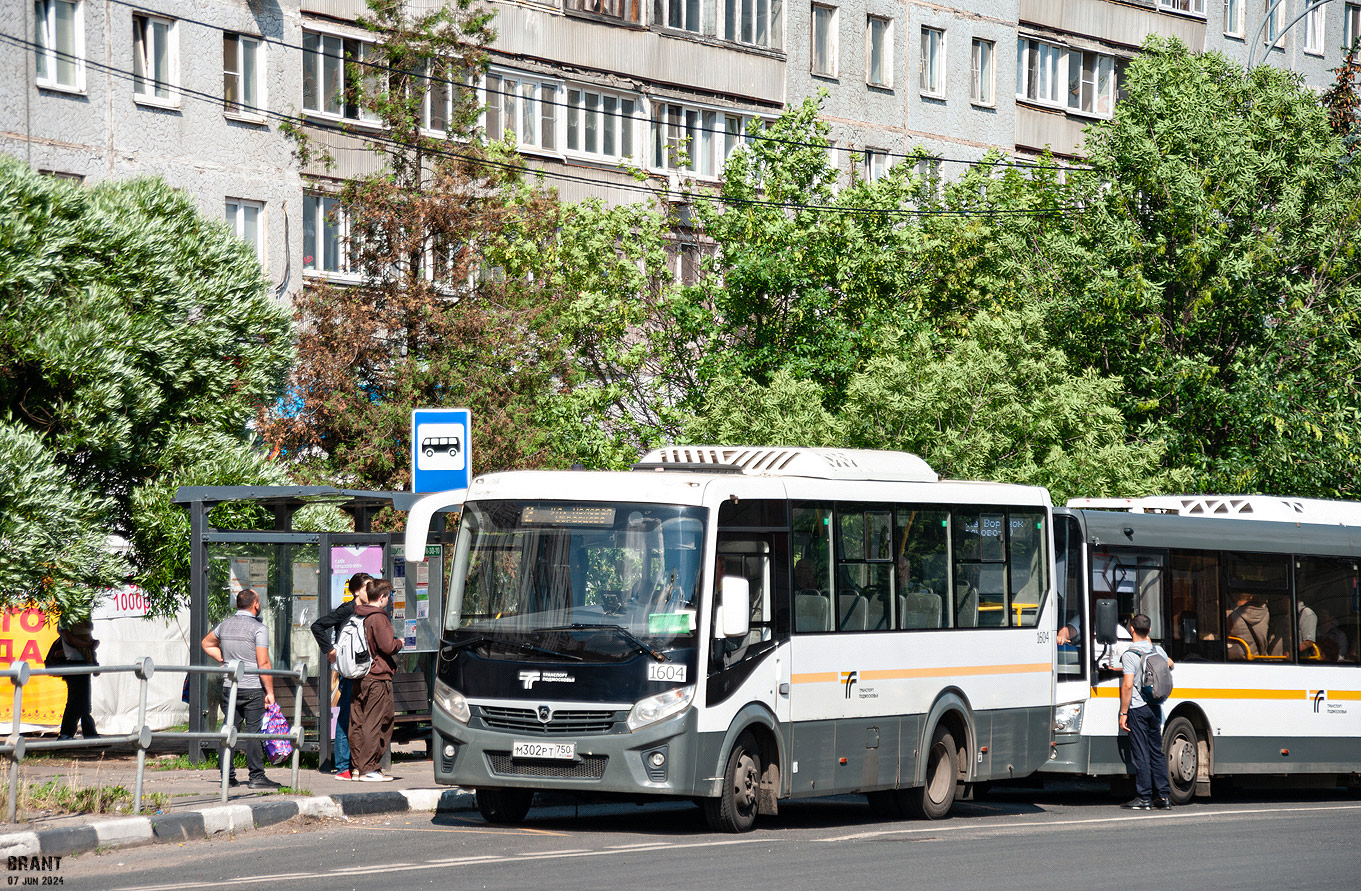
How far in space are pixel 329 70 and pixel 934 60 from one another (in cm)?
1722

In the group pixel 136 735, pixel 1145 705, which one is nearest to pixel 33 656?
pixel 136 735

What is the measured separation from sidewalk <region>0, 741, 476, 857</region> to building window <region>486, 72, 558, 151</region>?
66.3 ft

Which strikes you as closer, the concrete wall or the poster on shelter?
the poster on shelter

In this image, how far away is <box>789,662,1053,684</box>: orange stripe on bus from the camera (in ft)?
48.1

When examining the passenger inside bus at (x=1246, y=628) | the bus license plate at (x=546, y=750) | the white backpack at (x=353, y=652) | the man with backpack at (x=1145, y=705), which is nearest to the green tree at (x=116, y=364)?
the white backpack at (x=353, y=652)

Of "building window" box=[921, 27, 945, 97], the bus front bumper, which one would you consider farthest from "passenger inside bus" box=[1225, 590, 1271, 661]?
"building window" box=[921, 27, 945, 97]

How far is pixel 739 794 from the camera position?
548 inches

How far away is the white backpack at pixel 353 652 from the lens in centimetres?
1586

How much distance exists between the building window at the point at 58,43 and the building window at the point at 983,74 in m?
23.0

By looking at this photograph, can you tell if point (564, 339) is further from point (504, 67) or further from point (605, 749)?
point (605, 749)

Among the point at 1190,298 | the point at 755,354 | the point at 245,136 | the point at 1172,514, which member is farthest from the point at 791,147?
the point at 1172,514

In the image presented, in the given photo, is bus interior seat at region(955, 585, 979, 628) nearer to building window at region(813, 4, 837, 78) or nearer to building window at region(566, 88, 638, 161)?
building window at region(566, 88, 638, 161)

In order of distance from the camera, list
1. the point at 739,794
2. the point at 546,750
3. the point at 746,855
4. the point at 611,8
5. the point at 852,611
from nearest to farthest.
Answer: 1. the point at 746,855
2. the point at 546,750
3. the point at 739,794
4. the point at 852,611
5. the point at 611,8

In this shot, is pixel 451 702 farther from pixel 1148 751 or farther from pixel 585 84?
pixel 585 84
